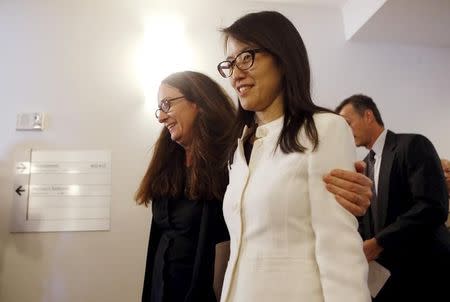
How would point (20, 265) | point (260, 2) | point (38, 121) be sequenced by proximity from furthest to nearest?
1. point (260, 2)
2. point (38, 121)
3. point (20, 265)

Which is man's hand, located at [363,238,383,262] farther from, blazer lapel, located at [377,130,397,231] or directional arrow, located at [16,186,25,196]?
directional arrow, located at [16,186,25,196]

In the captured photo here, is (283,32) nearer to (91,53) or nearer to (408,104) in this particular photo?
(91,53)

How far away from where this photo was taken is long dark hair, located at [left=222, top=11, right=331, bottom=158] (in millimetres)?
700

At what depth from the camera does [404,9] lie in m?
1.88

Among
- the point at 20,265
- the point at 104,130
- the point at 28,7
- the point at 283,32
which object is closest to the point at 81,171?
the point at 104,130

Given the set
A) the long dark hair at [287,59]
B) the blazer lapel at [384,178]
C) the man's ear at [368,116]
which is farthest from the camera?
the man's ear at [368,116]

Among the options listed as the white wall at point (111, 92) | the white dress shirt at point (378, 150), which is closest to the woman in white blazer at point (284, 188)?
the white dress shirt at point (378, 150)

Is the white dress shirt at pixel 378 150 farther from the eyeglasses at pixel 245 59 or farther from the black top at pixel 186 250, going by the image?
the eyeglasses at pixel 245 59

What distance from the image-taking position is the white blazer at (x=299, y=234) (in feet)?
1.89

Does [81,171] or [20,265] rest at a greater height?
[81,171]

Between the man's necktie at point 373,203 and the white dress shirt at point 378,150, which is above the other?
the white dress shirt at point 378,150

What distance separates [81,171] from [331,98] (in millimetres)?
1551

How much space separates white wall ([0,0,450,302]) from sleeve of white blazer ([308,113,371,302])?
4.63 feet

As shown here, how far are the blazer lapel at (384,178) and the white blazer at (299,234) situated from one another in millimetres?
870
